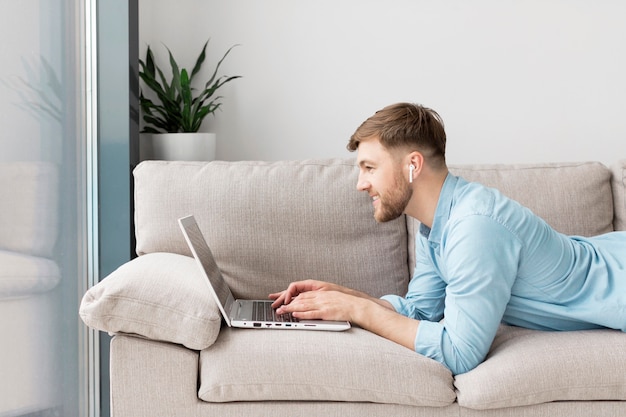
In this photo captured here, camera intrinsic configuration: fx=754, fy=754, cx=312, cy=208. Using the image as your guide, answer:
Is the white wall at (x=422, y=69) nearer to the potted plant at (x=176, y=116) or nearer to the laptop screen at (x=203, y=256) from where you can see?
the potted plant at (x=176, y=116)

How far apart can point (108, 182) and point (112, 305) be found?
1.04m

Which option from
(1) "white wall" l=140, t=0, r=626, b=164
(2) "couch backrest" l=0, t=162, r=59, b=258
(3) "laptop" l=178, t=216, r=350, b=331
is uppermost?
(1) "white wall" l=140, t=0, r=626, b=164

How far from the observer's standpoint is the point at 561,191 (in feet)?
7.92

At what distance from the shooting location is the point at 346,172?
7.95ft

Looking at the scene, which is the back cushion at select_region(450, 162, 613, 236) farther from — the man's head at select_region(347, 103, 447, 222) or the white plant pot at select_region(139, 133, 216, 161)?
the white plant pot at select_region(139, 133, 216, 161)

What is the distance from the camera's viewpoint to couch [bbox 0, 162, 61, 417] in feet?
5.96

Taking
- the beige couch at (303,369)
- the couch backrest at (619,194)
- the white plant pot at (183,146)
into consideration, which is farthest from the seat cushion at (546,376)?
the white plant pot at (183,146)

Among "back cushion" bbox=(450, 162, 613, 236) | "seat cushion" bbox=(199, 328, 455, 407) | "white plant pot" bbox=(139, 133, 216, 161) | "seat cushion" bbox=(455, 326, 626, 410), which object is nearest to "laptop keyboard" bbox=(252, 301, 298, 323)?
"seat cushion" bbox=(199, 328, 455, 407)

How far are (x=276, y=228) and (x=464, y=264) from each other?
30.2 inches

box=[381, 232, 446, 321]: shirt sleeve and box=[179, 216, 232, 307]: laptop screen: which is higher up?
box=[179, 216, 232, 307]: laptop screen

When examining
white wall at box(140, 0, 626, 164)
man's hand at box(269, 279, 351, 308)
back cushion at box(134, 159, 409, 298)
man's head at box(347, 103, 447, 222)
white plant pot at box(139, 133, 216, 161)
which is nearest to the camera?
man's head at box(347, 103, 447, 222)

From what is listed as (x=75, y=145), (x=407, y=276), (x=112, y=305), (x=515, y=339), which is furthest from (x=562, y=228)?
(x=75, y=145)

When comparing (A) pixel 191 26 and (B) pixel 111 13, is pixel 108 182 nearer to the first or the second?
(B) pixel 111 13

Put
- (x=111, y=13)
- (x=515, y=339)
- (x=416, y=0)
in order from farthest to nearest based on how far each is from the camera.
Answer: (x=416, y=0), (x=111, y=13), (x=515, y=339)
